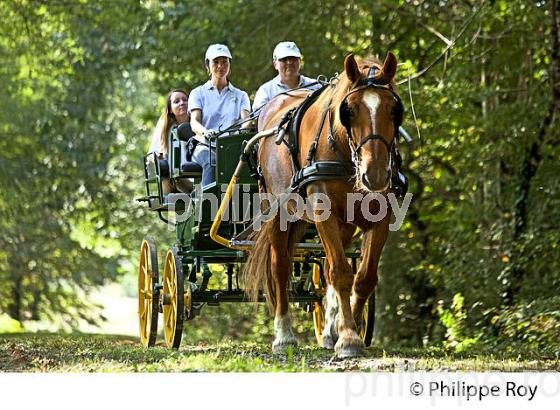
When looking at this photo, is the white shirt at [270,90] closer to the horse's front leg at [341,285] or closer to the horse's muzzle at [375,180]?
the horse's front leg at [341,285]

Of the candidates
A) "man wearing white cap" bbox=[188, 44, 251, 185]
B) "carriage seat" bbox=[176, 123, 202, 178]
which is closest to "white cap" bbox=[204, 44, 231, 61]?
"man wearing white cap" bbox=[188, 44, 251, 185]

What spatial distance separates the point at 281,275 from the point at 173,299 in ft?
4.61

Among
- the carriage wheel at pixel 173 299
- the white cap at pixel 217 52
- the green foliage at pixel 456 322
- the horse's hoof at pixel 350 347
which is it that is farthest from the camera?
the green foliage at pixel 456 322

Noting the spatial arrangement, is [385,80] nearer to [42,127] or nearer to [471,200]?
[471,200]

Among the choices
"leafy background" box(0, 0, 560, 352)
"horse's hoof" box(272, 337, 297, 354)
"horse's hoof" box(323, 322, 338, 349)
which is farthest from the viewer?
"leafy background" box(0, 0, 560, 352)

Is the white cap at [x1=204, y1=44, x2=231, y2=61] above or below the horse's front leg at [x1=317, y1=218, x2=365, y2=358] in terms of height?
above

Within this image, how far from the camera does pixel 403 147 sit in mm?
17875

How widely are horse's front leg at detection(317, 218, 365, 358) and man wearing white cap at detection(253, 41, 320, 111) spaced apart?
1.92 metres

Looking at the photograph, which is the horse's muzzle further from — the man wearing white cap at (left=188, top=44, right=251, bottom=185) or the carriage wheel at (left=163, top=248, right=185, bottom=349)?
the man wearing white cap at (left=188, top=44, right=251, bottom=185)

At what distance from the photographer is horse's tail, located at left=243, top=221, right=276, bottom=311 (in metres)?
8.98

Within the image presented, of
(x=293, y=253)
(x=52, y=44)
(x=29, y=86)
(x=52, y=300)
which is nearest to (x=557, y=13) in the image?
(x=293, y=253)

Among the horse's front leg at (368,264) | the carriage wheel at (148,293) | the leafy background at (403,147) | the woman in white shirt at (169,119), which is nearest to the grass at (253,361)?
the horse's front leg at (368,264)

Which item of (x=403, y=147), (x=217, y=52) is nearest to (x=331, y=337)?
(x=217, y=52)

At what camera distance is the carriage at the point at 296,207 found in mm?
7523
